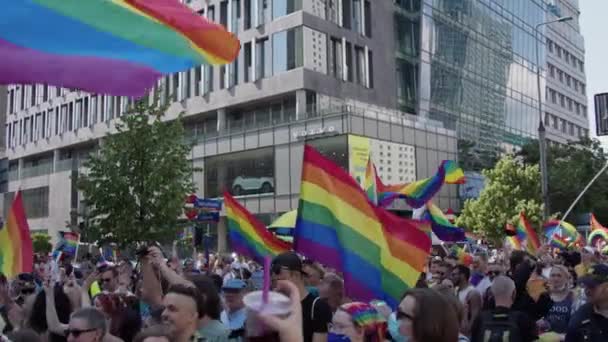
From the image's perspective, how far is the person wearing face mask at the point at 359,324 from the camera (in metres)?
4.19

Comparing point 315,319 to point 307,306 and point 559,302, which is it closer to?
point 307,306

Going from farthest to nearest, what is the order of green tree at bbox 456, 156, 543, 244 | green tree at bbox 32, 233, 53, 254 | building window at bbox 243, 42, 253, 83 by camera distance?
green tree at bbox 32, 233, 53, 254 < building window at bbox 243, 42, 253, 83 < green tree at bbox 456, 156, 543, 244

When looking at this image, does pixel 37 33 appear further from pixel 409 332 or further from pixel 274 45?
pixel 274 45

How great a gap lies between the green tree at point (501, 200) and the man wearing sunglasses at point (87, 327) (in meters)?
37.2

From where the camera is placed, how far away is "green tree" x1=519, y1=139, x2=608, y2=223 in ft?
150

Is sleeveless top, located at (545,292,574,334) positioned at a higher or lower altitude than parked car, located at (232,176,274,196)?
lower

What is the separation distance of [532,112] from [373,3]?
87.8 ft

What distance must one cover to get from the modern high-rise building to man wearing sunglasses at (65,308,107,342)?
28.0m

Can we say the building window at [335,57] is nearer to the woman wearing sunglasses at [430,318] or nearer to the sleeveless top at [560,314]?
the sleeveless top at [560,314]

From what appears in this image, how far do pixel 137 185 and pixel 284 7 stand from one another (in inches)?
928

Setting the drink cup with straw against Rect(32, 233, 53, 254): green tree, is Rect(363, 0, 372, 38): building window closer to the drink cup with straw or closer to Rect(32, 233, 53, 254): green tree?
Rect(32, 233, 53, 254): green tree

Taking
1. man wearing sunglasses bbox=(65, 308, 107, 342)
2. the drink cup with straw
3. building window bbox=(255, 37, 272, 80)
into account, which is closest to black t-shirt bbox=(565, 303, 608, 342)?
man wearing sunglasses bbox=(65, 308, 107, 342)

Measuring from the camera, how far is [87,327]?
14.6 feet

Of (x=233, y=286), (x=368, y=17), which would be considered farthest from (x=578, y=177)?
(x=233, y=286)
